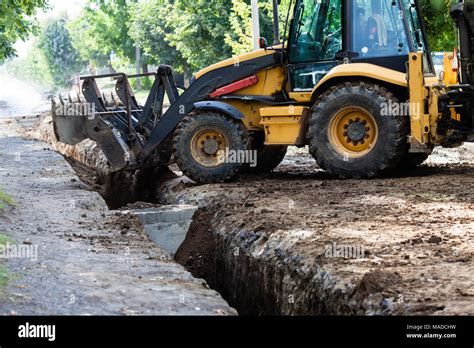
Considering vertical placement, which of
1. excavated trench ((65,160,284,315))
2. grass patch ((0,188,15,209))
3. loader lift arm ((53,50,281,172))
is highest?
loader lift arm ((53,50,281,172))

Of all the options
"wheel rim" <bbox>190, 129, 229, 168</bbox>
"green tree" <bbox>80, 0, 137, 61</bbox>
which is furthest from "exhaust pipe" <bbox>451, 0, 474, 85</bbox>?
"green tree" <bbox>80, 0, 137, 61</bbox>

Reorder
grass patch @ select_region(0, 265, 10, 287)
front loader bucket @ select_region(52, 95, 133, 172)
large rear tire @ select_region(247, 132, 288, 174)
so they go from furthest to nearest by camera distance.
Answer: large rear tire @ select_region(247, 132, 288, 174)
front loader bucket @ select_region(52, 95, 133, 172)
grass patch @ select_region(0, 265, 10, 287)

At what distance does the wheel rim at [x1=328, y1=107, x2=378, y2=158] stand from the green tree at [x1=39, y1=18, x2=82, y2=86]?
9620cm

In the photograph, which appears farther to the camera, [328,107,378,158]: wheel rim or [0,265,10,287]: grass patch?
[328,107,378,158]: wheel rim

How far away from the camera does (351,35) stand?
13.3 metres

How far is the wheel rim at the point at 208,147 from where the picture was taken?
14.3 metres

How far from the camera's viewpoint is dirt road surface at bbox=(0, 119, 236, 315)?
6.71 m

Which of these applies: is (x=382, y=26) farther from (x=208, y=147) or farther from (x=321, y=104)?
(x=208, y=147)

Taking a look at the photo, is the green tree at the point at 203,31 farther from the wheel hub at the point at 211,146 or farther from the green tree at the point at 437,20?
the wheel hub at the point at 211,146

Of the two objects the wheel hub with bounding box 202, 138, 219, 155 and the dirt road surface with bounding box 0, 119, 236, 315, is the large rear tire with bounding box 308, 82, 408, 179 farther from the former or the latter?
the dirt road surface with bounding box 0, 119, 236, 315

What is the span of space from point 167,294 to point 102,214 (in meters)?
4.98

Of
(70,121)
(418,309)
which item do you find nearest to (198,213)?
(70,121)
